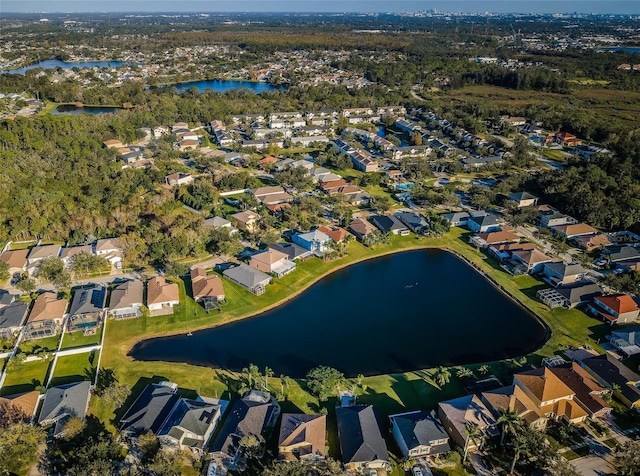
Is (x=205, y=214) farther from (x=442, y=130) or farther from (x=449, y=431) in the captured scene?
(x=442, y=130)

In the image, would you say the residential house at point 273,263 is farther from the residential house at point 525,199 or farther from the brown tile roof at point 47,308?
the residential house at point 525,199

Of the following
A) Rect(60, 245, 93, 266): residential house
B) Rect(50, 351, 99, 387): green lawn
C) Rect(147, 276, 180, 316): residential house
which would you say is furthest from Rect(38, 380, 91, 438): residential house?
Rect(60, 245, 93, 266): residential house

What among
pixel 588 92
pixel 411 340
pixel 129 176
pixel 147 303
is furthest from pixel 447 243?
pixel 588 92

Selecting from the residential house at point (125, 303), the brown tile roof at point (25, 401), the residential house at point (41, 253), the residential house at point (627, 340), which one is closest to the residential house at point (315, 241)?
the residential house at point (125, 303)

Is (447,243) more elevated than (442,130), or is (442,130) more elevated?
(442,130)

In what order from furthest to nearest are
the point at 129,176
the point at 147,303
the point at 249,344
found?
the point at 129,176 → the point at 147,303 → the point at 249,344

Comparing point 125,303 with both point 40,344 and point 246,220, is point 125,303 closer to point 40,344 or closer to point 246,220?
point 40,344
